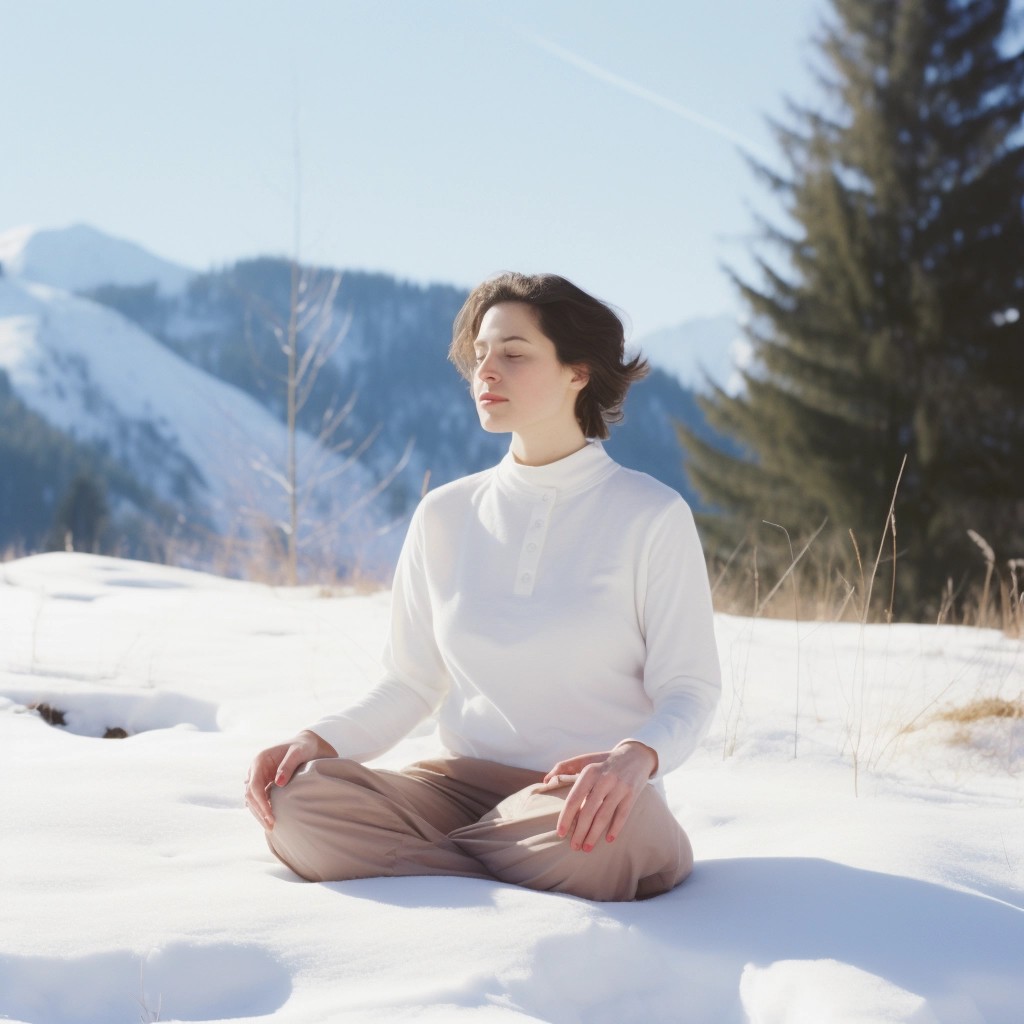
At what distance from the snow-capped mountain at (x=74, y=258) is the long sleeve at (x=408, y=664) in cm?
15735

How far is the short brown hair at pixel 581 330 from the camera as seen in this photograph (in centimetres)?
208

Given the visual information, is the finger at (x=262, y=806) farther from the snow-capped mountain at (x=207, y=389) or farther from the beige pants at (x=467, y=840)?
the snow-capped mountain at (x=207, y=389)

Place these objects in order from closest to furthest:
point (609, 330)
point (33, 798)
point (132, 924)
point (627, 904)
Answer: point (132, 924), point (627, 904), point (609, 330), point (33, 798)

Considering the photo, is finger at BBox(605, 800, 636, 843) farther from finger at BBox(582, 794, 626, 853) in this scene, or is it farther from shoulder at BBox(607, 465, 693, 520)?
shoulder at BBox(607, 465, 693, 520)

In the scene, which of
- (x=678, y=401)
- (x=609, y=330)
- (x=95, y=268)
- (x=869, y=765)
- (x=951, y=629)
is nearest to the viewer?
(x=609, y=330)

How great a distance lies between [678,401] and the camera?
10669 cm

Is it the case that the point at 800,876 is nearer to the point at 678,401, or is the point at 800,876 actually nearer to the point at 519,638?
the point at 519,638

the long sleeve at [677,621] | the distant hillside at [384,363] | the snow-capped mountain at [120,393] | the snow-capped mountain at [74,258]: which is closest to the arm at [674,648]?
the long sleeve at [677,621]

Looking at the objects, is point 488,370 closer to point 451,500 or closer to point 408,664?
point 451,500

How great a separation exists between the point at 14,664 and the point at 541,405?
2652 mm

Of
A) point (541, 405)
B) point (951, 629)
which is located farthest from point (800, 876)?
point (951, 629)

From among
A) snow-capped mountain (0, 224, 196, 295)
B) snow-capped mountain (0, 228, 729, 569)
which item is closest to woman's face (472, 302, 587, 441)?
snow-capped mountain (0, 228, 729, 569)

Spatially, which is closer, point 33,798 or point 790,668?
point 33,798

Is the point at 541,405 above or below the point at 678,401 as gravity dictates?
below
